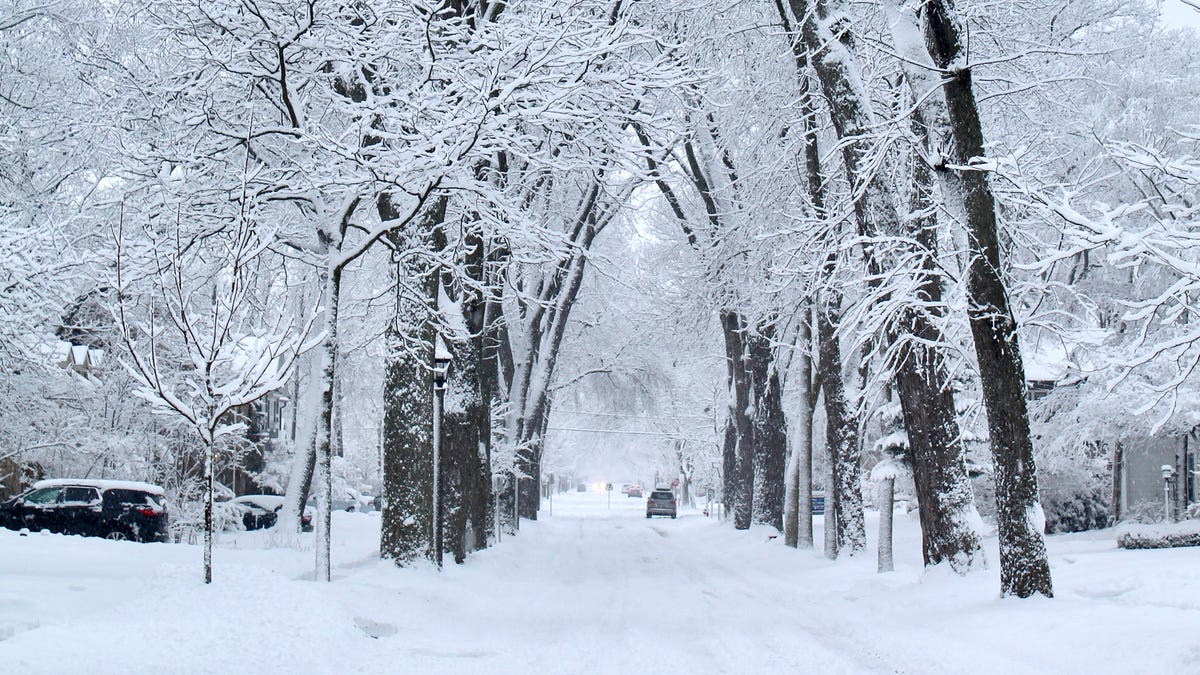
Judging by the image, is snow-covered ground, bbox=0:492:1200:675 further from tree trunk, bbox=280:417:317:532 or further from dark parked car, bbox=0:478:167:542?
dark parked car, bbox=0:478:167:542

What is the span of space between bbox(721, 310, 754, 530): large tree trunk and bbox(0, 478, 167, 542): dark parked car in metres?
15.4

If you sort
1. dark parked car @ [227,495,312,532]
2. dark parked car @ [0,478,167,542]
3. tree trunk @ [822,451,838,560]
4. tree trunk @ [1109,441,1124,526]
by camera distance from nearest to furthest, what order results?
tree trunk @ [822,451,838,560] → dark parked car @ [0,478,167,542] → tree trunk @ [1109,441,1124,526] → dark parked car @ [227,495,312,532]

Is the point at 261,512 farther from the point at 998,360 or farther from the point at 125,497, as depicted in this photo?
the point at 998,360

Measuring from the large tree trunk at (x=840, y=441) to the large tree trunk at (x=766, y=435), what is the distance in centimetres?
620

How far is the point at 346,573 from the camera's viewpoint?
48.0 feet

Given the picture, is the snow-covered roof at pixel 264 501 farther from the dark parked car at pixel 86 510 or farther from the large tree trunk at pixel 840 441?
the large tree trunk at pixel 840 441

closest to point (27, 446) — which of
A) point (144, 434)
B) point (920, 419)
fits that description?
point (144, 434)

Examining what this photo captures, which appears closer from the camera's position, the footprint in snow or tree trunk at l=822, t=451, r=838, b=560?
the footprint in snow

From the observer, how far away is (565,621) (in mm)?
12109

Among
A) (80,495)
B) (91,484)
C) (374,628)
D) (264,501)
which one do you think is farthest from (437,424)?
(264,501)

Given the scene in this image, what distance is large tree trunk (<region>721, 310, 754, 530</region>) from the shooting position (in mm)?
29578

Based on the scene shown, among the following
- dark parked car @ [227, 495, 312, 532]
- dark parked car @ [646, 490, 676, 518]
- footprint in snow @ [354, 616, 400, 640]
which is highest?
footprint in snow @ [354, 616, 400, 640]

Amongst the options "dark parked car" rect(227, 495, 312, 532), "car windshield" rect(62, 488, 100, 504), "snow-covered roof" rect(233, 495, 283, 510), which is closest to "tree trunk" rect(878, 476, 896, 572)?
"car windshield" rect(62, 488, 100, 504)

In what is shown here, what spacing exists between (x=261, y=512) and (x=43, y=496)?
35.6ft
